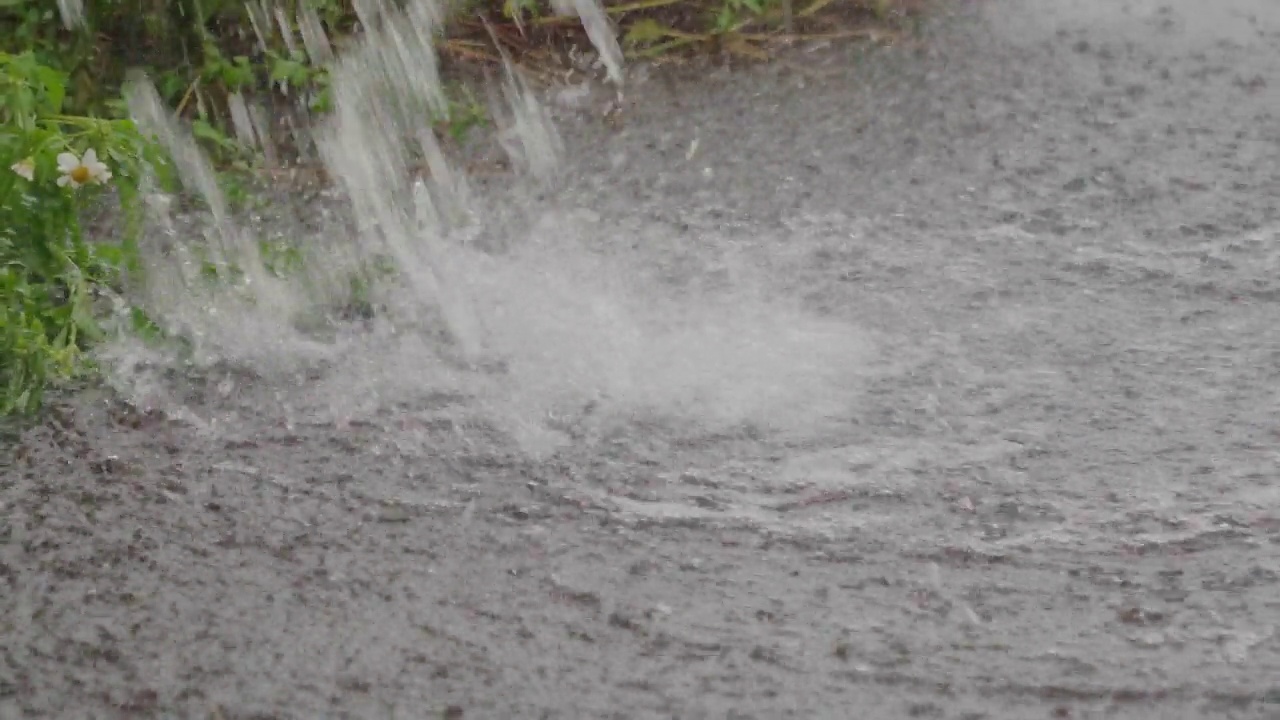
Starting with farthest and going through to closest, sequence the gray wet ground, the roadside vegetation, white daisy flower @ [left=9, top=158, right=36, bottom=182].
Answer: the roadside vegetation, white daisy flower @ [left=9, top=158, right=36, bottom=182], the gray wet ground

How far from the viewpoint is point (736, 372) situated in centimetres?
231

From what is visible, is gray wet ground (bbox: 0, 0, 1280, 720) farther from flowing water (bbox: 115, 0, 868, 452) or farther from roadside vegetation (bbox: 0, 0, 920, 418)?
roadside vegetation (bbox: 0, 0, 920, 418)

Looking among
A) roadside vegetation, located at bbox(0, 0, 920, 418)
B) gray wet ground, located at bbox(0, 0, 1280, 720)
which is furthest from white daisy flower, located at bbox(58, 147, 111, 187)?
gray wet ground, located at bbox(0, 0, 1280, 720)

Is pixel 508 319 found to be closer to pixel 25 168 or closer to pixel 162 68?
pixel 25 168

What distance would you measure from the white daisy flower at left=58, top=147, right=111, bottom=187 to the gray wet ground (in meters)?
0.43

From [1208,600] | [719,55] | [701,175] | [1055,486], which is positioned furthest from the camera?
[719,55]

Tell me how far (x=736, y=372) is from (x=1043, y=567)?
2.04 feet

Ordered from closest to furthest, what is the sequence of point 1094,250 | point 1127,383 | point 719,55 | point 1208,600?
point 1208,600
point 1127,383
point 1094,250
point 719,55

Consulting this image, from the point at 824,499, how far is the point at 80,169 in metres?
1.19

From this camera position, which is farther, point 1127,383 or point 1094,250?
point 1094,250

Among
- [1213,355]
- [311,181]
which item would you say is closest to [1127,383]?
[1213,355]

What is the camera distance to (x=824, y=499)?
207cm

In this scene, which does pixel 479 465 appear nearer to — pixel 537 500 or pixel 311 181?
pixel 537 500

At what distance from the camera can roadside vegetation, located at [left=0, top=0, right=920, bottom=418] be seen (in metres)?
2.09
